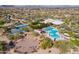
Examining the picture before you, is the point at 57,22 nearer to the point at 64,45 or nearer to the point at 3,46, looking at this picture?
the point at 64,45

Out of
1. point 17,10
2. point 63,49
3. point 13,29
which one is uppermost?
point 17,10

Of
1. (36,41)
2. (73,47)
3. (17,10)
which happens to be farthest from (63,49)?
(17,10)

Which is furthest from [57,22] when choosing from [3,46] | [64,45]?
[3,46]

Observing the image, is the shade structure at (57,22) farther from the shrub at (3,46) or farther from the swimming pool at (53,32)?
the shrub at (3,46)

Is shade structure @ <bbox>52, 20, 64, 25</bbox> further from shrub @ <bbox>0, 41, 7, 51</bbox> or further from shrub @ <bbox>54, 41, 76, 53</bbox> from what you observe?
shrub @ <bbox>0, 41, 7, 51</bbox>

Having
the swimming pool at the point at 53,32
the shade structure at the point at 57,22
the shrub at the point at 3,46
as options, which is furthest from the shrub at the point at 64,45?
the shrub at the point at 3,46

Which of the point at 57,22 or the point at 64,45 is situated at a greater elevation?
the point at 57,22

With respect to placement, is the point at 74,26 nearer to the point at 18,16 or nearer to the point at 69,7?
the point at 69,7

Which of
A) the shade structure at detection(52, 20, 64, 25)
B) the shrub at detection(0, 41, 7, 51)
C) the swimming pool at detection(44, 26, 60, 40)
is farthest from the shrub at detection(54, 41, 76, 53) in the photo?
the shrub at detection(0, 41, 7, 51)
